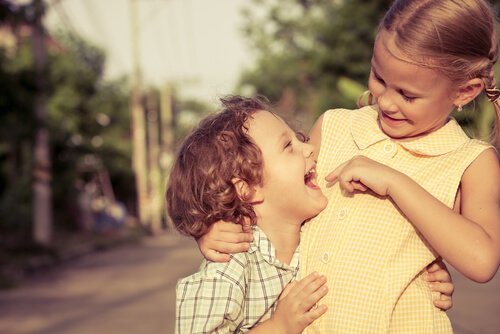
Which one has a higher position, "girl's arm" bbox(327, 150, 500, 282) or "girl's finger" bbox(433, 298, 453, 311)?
"girl's arm" bbox(327, 150, 500, 282)

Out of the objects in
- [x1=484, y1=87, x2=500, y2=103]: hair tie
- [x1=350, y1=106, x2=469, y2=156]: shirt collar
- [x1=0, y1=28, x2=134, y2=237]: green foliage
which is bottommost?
[x1=0, y1=28, x2=134, y2=237]: green foliage

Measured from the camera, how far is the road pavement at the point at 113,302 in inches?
315

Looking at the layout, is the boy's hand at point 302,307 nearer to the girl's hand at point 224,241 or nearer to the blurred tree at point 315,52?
the girl's hand at point 224,241

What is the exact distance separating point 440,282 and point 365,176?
378mm

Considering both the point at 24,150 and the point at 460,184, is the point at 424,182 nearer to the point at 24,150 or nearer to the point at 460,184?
the point at 460,184

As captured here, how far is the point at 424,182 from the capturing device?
223 centimetres

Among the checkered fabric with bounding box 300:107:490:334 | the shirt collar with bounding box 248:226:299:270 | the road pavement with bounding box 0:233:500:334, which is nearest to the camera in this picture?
the checkered fabric with bounding box 300:107:490:334

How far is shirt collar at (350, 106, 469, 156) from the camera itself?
2287 mm

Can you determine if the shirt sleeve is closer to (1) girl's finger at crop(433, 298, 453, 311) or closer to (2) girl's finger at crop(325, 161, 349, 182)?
(2) girl's finger at crop(325, 161, 349, 182)

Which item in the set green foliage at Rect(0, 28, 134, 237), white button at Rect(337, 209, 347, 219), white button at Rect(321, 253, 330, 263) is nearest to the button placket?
white button at Rect(321, 253, 330, 263)

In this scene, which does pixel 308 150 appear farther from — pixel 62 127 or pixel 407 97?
pixel 62 127

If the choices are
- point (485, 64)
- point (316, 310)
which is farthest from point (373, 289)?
point (485, 64)

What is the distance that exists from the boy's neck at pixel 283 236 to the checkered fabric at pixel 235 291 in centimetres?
3

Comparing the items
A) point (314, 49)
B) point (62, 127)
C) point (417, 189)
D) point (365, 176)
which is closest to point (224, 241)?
point (365, 176)
